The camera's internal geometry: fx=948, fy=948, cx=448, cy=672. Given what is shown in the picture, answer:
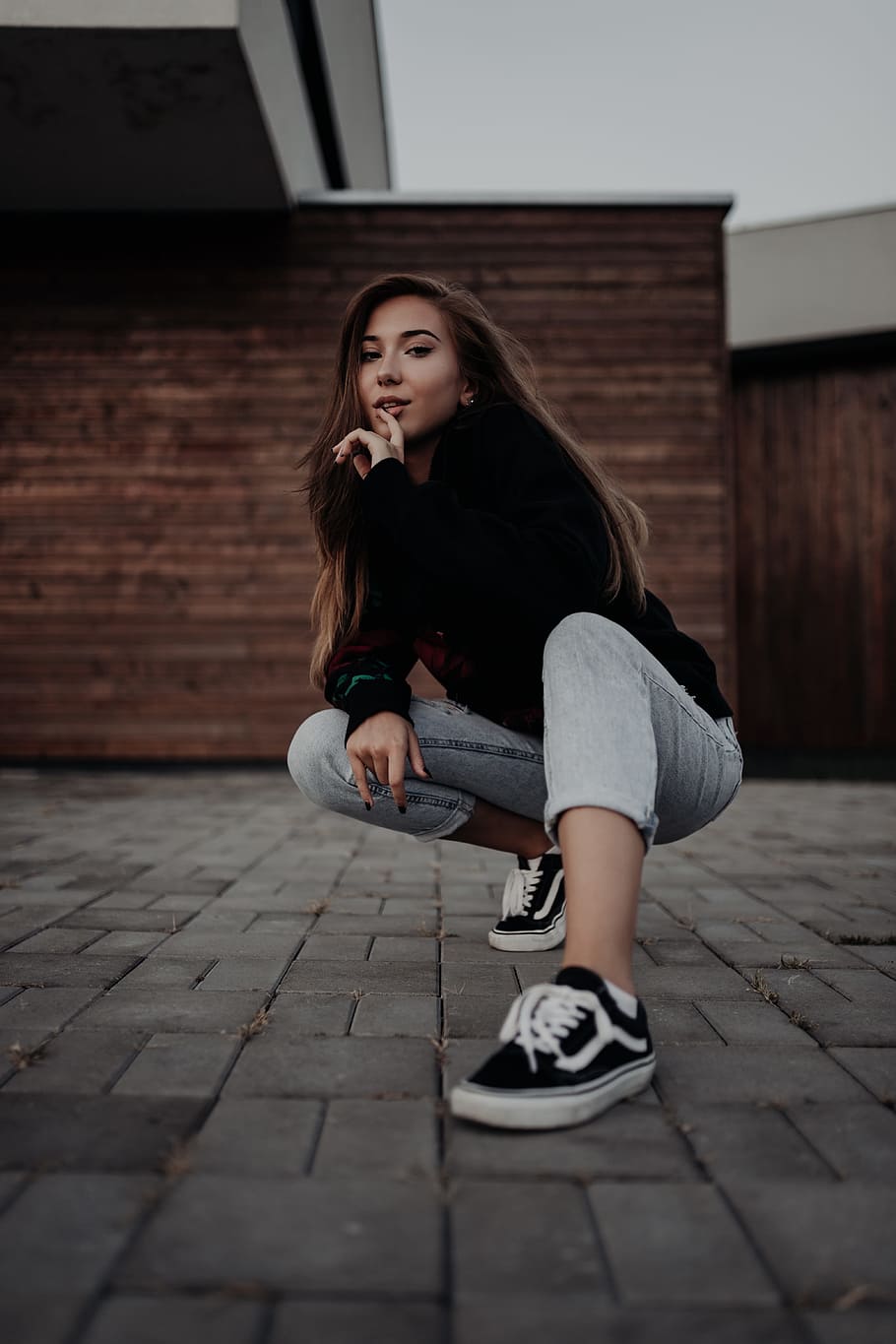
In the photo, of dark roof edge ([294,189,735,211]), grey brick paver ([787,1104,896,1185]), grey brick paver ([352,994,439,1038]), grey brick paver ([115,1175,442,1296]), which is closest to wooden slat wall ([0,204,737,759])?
dark roof edge ([294,189,735,211])

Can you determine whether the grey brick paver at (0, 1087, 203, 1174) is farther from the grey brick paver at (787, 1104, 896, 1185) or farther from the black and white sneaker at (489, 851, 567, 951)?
the black and white sneaker at (489, 851, 567, 951)

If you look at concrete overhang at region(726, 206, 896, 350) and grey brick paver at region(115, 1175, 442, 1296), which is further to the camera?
concrete overhang at region(726, 206, 896, 350)

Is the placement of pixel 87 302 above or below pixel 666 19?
below

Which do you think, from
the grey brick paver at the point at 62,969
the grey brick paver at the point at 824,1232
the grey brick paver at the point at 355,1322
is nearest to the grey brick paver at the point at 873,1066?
the grey brick paver at the point at 824,1232

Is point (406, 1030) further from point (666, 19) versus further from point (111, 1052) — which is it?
point (666, 19)

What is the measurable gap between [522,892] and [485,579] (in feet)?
2.82

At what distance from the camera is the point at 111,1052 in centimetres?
141

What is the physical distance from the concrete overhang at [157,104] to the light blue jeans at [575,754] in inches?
180

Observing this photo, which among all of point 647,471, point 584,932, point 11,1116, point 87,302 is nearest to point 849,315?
point 647,471

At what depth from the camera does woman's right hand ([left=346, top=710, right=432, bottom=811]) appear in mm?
1709

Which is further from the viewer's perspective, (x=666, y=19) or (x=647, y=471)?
(x=666, y=19)

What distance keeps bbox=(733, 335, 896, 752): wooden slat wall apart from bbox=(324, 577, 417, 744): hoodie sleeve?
5.95 metres

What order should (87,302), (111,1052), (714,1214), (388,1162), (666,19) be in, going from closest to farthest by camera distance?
(714,1214), (388,1162), (111,1052), (87,302), (666,19)

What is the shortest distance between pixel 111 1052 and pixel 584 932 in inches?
28.8
